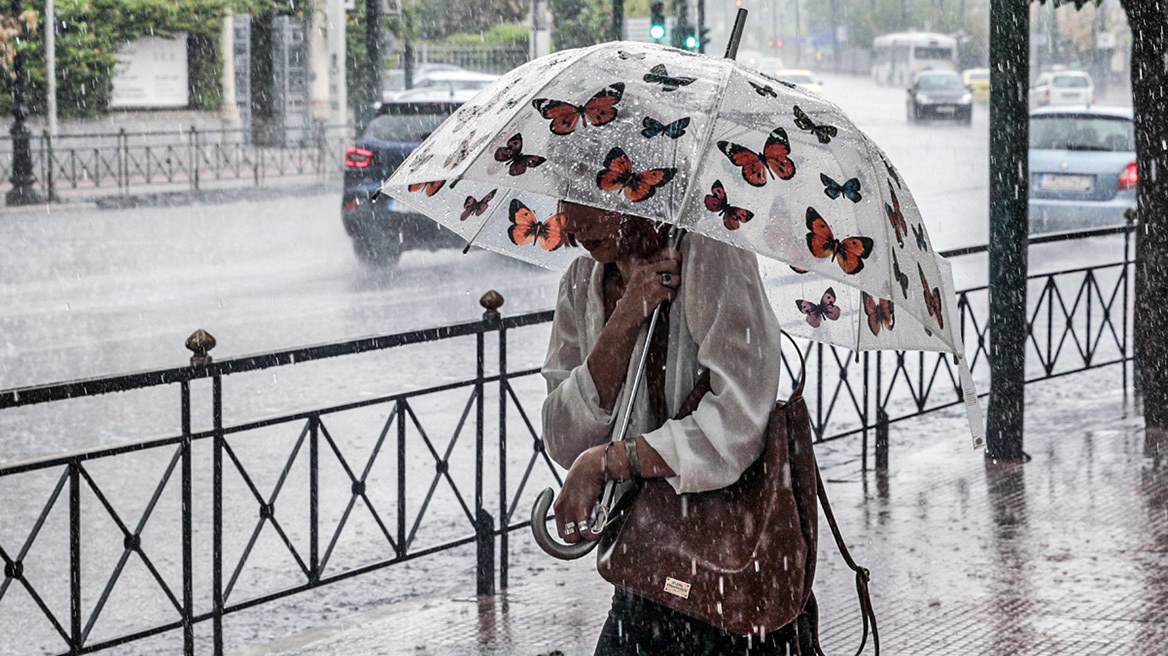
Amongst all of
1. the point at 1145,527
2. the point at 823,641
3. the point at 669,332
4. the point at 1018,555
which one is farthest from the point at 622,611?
the point at 1145,527

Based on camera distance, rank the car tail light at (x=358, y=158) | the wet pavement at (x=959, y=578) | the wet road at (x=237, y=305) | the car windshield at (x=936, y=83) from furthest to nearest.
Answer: the car windshield at (x=936, y=83)
the car tail light at (x=358, y=158)
the wet road at (x=237, y=305)
the wet pavement at (x=959, y=578)

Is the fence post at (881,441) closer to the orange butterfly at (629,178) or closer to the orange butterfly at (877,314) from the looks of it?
the orange butterfly at (877,314)

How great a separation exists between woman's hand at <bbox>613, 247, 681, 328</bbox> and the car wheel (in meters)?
13.3

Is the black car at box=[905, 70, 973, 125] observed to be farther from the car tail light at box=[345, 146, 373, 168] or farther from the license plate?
the car tail light at box=[345, 146, 373, 168]

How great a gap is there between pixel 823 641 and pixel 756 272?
2295mm

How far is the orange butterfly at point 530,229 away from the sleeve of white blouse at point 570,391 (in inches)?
18.7

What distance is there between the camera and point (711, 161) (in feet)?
9.32

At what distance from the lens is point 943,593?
530cm

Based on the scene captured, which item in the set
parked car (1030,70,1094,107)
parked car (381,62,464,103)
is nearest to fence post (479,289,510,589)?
parked car (381,62,464,103)

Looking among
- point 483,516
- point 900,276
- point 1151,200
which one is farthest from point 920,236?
point 1151,200

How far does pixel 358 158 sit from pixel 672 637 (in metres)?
14.0

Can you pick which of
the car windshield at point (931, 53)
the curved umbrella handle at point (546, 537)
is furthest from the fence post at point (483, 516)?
the car windshield at point (931, 53)

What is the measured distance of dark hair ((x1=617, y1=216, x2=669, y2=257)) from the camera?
290 centimetres

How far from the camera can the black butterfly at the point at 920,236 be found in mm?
3188
